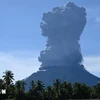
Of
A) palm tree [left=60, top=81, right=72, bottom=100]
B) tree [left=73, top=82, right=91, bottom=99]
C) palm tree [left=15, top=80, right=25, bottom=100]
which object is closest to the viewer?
palm tree [left=15, top=80, right=25, bottom=100]

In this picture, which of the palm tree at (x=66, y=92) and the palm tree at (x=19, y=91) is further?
the palm tree at (x=66, y=92)

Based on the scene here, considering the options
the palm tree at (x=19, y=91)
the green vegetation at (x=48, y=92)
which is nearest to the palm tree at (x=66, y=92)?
the green vegetation at (x=48, y=92)

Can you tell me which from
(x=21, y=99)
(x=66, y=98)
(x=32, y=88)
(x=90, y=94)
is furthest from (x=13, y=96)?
(x=90, y=94)

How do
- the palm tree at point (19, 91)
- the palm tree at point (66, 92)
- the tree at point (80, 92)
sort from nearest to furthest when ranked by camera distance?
the palm tree at point (19, 91)
the tree at point (80, 92)
the palm tree at point (66, 92)

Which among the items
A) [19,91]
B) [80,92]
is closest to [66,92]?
[80,92]

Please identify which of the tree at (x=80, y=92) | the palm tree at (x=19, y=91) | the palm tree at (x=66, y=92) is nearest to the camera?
Result: the palm tree at (x=19, y=91)

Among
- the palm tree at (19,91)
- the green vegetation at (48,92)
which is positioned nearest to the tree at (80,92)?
the green vegetation at (48,92)

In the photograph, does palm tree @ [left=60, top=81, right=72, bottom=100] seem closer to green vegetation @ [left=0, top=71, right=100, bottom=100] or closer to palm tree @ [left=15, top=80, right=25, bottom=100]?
green vegetation @ [left=0, top=71, right=100, bottom=100]

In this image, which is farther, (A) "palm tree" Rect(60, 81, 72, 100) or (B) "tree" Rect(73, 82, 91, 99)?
(A) "palm tree" Rect(60, 81, 72, 100)

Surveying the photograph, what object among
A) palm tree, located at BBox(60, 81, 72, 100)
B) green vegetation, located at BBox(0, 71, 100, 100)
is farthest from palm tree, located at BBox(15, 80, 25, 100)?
palm tree, located at BBox(60, 81, 72, 100)

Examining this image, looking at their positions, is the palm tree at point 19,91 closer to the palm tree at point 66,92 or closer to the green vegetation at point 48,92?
the green vegetation at point 48,92

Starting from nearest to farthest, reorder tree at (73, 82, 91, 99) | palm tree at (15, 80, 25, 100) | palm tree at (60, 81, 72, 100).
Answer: palm tree at (15, 80, 25, 100), tree at (73, 82, 91, 99), palm tree at (60, 81, 72, 100)

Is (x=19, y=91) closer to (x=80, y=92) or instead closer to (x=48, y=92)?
(x=48, y=92)

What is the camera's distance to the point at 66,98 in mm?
128500
